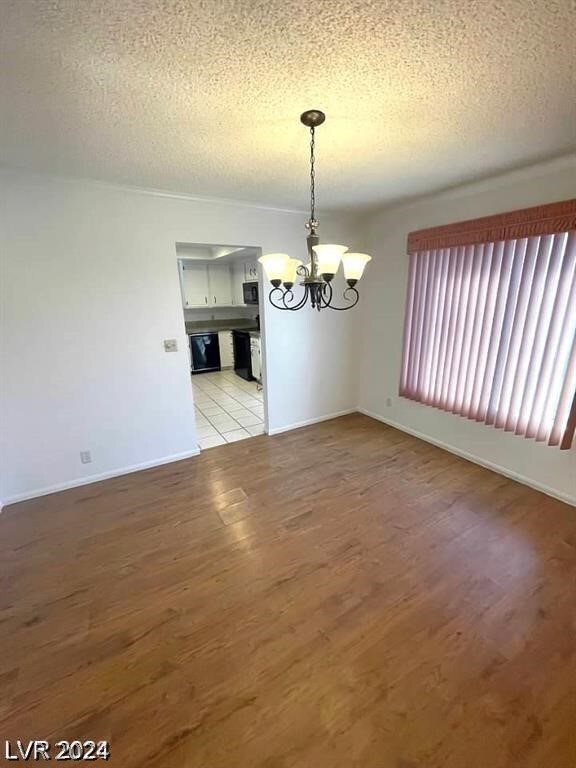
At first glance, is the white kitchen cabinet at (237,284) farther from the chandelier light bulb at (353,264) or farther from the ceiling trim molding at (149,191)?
the chandelier light bulb at (353,264)

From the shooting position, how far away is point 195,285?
20.9ft

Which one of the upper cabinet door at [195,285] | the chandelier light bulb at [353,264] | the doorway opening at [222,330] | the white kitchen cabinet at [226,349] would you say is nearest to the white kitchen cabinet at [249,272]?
the doorway opening at [222,330]

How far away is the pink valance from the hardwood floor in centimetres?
205

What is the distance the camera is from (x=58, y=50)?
44.3 inches

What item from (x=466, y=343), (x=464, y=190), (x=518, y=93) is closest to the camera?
(x=518, y=93)

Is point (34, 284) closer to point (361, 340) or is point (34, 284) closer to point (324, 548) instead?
point (324, 548)

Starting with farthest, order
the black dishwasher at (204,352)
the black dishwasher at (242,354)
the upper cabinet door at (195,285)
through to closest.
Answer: the black dishwasher at (204,352)
the upper cabinet door at (195,285)
the black dishwasher at (242,354)

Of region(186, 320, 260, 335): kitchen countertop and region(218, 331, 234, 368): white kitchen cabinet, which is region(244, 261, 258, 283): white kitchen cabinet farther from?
region(218, 331, 234, 368): white kitchen cabinet

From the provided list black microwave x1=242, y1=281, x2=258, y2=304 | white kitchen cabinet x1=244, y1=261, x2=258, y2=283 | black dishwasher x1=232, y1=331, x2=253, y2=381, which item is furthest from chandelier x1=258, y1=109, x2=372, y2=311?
white kitchen cabinet x1=244, y1=261, x2=258, y2=283

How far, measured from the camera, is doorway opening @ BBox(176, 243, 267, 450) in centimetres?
500

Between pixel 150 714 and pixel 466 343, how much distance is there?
3.26m

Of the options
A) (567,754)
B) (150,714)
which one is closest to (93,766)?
(150,714)

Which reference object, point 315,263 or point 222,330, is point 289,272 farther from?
point 222,330

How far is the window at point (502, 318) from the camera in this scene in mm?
2270
